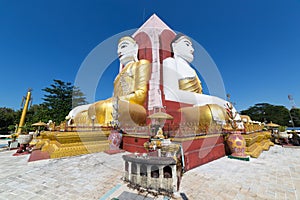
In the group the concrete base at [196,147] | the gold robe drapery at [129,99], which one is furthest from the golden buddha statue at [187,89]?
the concrete base at [196,147]

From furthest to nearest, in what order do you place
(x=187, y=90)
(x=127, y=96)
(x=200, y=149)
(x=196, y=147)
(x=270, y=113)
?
(x=270, y=113) < (x=187, y=90) < (x=127, y=96) < (x=200, y=149) < (x=196, y=147)

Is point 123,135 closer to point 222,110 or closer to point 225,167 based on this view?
point 225,167

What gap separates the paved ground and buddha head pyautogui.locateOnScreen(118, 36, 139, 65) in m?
11.8

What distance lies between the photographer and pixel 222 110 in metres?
8.91

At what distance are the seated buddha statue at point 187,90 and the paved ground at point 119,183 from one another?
4.37 meters

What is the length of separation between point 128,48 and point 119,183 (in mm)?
13308

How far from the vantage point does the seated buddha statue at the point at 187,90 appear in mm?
8625

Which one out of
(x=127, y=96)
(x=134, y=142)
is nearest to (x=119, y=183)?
(x=134, y=142)

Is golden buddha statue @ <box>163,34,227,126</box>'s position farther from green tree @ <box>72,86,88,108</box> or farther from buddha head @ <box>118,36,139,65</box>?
green tree @ <box>72,86,88,108</box>

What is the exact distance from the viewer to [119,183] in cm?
314

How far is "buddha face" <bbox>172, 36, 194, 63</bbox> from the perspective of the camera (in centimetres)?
1446

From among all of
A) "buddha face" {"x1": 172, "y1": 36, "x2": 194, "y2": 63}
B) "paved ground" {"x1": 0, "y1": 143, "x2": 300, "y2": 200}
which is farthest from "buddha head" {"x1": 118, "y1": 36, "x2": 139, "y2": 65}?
"paved ground" {"x1": 0, "y1": 143, "x2": 300, "y2": 200}

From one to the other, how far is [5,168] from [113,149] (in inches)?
143

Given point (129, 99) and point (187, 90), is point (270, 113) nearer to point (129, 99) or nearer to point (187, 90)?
point (187, 90)
